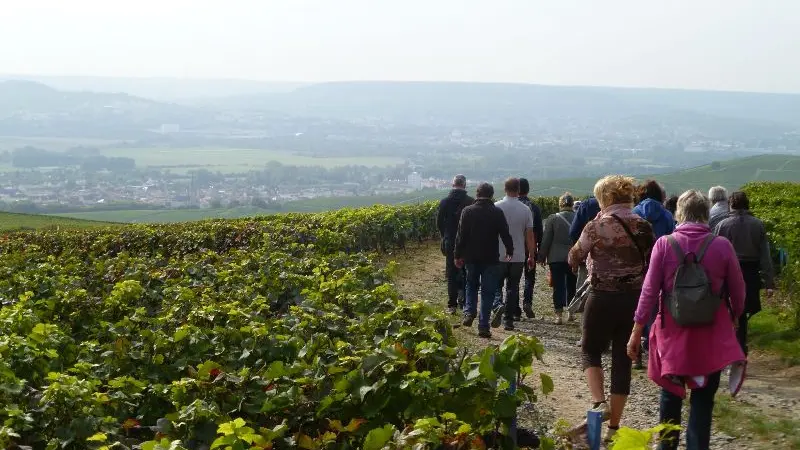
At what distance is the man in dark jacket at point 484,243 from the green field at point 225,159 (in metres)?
131

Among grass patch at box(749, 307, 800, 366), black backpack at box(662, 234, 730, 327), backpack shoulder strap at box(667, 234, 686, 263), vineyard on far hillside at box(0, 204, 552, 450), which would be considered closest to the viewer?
vineyard on far hillside at box(0, 204, 552, 450)

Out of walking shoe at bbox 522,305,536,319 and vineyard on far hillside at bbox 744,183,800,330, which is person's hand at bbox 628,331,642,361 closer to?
vineyard on far hillside at bbox 744,183,800,330

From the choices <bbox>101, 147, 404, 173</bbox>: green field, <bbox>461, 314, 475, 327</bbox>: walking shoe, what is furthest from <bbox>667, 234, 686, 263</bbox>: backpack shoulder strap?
<bbox>101, 147, 404, 173</bbox>: green field

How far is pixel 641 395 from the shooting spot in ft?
28.1

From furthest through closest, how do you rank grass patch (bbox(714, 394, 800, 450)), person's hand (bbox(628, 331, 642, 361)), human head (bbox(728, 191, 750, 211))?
human head (bbox(728, 191, 750, 211))
grass patch (bbox(714, 394, 800, 450))
person's hand (bbox(628, 331, 642, 361))

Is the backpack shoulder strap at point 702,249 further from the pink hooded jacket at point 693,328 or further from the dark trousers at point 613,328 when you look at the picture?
the dark trousers at point 613,328

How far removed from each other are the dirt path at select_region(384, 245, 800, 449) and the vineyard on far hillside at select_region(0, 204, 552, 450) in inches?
81.0

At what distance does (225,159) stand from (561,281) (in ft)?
497

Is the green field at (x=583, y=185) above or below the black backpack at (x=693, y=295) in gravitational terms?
below

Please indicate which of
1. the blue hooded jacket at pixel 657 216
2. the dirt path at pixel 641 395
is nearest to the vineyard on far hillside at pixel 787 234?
the dirt path at pixel 641 395

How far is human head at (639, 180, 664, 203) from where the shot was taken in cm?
931

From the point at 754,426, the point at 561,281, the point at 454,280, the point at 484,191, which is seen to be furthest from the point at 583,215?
the point at 454,280

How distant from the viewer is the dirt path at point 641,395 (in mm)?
7418

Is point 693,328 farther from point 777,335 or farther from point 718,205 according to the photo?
point 777,335
